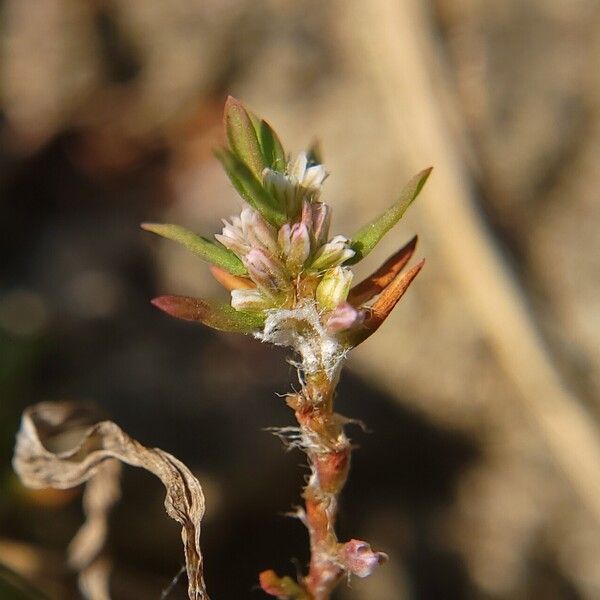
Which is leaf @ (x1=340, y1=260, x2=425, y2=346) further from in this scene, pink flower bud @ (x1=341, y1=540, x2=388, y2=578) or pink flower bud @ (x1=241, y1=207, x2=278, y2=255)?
pink flower bud @ (x1=341, y1=540, x2=388, y2=578)

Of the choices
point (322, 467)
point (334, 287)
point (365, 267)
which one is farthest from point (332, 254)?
point (365, 267)

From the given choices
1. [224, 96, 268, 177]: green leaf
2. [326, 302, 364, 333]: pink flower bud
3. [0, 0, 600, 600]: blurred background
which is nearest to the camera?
[326, 302, 364, 333]: pink flower bud

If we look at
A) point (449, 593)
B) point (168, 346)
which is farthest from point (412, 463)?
point (168, 346)

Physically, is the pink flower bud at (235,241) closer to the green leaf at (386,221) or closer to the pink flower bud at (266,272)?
the pink flower bud at (266,272)

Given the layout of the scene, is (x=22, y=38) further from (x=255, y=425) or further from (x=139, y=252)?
(x=255, y=425)

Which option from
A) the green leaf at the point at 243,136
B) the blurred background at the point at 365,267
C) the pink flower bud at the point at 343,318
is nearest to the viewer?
the pink flower bud at the point at 343,318

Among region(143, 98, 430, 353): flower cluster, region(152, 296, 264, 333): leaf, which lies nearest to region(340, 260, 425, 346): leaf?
region(143, 98, 430, 353): flower cluster

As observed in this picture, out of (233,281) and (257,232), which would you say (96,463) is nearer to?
(233,281)

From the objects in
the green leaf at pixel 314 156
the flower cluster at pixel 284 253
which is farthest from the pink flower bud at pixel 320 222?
the green leaf at pixel 314 156
